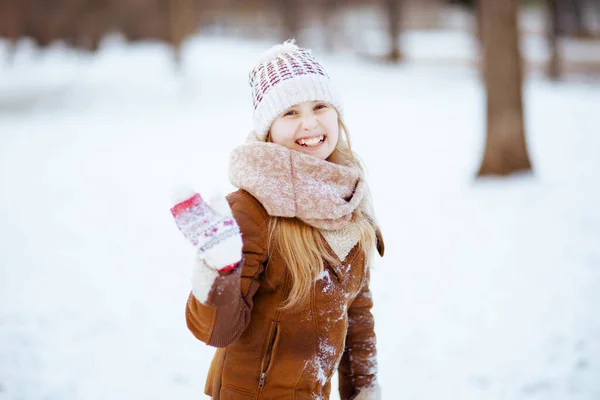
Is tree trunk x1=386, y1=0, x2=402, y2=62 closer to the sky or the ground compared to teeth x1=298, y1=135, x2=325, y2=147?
closer to the sky

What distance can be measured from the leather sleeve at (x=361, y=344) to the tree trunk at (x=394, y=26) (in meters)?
22.0

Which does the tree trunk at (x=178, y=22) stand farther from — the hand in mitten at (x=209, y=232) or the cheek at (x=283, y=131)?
the hand in mitten at (x=209, y=232)

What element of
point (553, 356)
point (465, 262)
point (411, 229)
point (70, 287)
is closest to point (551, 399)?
point (553, 356)

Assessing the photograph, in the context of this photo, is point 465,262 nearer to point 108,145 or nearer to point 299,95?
point 299,95

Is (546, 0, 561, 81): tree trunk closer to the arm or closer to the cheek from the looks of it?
the arm

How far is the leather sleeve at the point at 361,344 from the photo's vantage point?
1896mm

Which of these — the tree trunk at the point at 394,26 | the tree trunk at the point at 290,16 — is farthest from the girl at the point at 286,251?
the tree trunk at the point at 290,16

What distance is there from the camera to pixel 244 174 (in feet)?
4.99

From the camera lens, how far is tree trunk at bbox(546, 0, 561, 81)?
57.2 feet

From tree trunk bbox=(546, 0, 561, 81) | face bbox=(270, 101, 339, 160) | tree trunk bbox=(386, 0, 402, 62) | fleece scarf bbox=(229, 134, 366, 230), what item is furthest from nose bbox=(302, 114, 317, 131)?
tree trunk bbox=(386, 0, 402, 62)

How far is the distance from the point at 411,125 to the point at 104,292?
8597 millimetres

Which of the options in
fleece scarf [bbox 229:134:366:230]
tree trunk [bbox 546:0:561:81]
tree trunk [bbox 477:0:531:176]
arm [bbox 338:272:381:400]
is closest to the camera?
fleece scarf [bbox 229:134:366:230]

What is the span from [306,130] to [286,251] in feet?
1.31

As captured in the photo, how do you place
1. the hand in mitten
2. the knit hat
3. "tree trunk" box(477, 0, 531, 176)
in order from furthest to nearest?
1. "tree trunk" box(477, 0, 531, 176)
2. the knit hat
3. the hand in mitten
